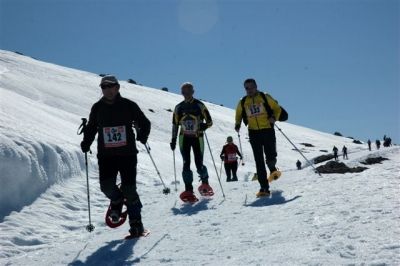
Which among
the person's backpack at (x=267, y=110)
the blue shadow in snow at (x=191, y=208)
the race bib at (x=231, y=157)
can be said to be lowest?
the blue shadow in snow at (x=191, y=208)

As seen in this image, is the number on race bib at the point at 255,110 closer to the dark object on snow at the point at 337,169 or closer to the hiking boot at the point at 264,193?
the hiking boot at the point at 264,193

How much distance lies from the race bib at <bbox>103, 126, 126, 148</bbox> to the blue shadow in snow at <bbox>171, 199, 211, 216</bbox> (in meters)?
2.40

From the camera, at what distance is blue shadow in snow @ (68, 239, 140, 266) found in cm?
523

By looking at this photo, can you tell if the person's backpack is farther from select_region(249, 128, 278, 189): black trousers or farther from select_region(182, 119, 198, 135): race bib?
select_region(182, 119, 198, 135): race bib

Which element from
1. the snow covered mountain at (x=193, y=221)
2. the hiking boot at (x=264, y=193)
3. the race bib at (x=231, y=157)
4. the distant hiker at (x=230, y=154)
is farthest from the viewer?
the race bib at (x=231, y=157)

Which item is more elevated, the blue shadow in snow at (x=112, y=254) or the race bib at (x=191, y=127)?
the race bib at (x=191, y=127)

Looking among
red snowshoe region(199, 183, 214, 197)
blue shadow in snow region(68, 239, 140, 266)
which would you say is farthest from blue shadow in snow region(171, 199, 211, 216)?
blue shadow in snow region(68, 239, 140, 266)

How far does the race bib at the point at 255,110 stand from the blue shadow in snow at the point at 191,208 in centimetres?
230

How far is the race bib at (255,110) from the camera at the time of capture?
9.51 metres

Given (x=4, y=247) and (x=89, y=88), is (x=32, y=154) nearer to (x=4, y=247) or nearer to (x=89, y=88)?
(x=4, y=247)

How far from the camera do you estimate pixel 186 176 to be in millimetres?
9977

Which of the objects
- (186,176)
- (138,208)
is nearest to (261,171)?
(186,176)

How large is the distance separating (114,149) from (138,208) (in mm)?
1013

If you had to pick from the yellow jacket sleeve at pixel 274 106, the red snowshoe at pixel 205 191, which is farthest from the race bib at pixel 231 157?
the yellow jacket sleeve at pixel 274 106
